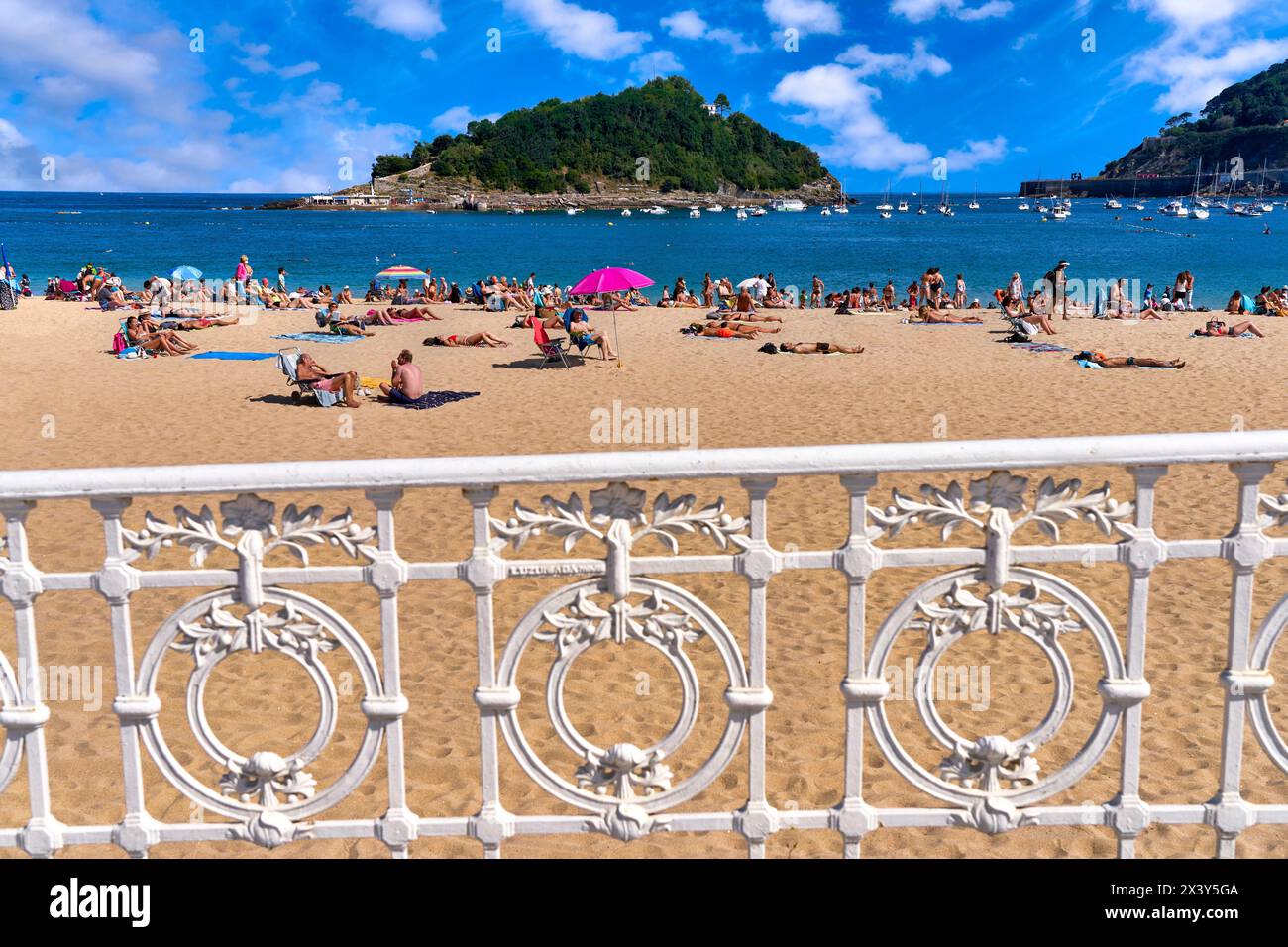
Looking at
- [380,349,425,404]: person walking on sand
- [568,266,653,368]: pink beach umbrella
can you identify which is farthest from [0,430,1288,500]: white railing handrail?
[568,266,653,368]: pink beach umbrella

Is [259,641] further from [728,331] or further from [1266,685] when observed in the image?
[728,331]

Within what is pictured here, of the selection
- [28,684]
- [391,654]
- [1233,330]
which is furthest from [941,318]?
[28,684]

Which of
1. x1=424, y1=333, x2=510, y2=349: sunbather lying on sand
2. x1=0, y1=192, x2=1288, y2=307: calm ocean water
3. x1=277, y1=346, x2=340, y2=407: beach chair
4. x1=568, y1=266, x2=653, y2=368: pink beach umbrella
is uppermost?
x1=0, y1=192, x2=1288, y2=307: calm ocean water

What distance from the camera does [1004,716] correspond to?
5477 mm

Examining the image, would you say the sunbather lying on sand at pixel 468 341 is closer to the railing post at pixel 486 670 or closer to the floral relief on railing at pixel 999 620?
the railing post at pixel 486 670

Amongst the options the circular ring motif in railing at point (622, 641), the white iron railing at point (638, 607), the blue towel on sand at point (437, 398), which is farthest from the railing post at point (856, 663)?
the blue towel on sand at point (437, 398)

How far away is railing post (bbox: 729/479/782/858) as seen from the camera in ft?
7.70

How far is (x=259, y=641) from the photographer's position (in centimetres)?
239

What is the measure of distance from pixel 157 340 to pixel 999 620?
22502 mm

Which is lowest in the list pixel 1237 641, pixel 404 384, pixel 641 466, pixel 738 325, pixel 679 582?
pixel 679 582

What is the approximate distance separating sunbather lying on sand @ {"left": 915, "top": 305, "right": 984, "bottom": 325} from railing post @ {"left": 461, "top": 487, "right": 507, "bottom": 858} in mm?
26610

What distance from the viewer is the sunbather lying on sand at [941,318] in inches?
1078

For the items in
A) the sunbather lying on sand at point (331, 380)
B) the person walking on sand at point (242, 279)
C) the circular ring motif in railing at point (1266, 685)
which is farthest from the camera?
the person walking on sand at point (242, 279)

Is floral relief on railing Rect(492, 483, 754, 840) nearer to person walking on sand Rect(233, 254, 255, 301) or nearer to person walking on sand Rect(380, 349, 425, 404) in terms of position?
person walking on sand Rect(380, 349, 425, 404)
